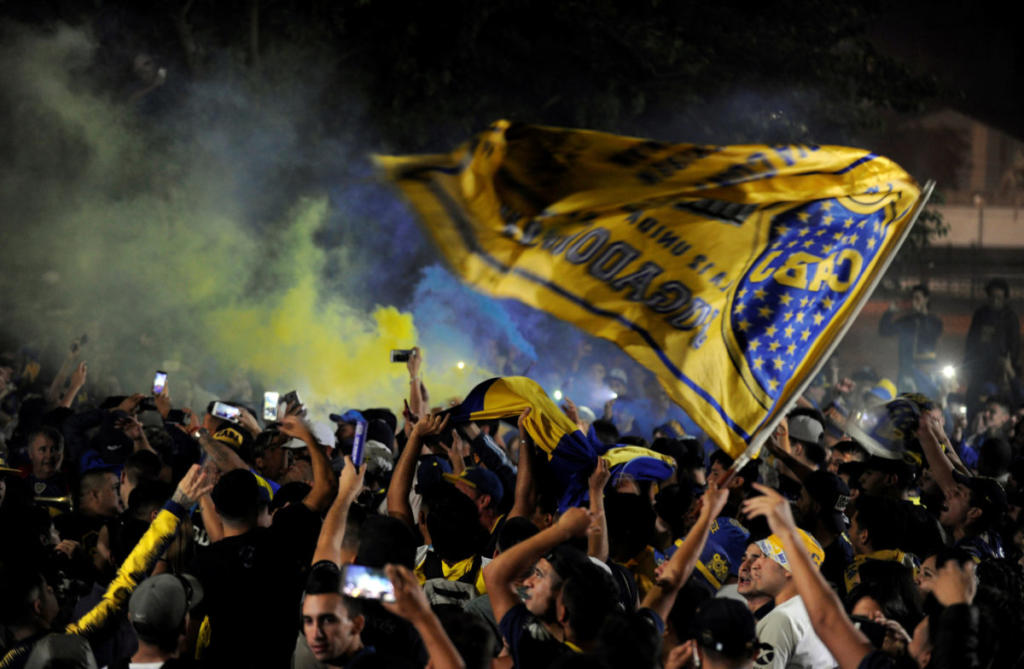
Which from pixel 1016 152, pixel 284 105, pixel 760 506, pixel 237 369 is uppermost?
pixel 1016 152

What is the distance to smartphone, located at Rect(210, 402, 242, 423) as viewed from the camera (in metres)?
8.07

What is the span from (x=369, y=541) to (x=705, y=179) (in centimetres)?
328

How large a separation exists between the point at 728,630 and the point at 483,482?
2035 mm

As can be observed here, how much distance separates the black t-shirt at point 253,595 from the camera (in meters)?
4.90

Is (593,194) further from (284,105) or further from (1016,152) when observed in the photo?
(1016,152)

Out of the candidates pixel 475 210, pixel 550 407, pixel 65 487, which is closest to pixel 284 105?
pixel 65 487

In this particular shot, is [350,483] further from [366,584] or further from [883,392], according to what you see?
[883,392]

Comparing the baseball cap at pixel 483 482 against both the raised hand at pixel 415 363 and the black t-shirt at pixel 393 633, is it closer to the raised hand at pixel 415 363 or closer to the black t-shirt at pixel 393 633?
the black t-shirt at pixel 393 633

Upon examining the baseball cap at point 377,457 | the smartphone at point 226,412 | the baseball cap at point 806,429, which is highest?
the baseball cap at point 806,429

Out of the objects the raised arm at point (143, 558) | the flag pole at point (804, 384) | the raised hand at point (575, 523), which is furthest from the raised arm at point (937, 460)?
the raised arm at point (143, 558)

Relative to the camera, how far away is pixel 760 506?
4176 millimetres

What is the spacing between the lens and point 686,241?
6172 millimetres

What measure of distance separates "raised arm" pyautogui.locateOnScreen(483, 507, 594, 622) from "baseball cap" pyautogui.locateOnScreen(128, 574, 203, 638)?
112 centimetres

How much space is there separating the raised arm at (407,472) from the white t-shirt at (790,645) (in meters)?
1.80
